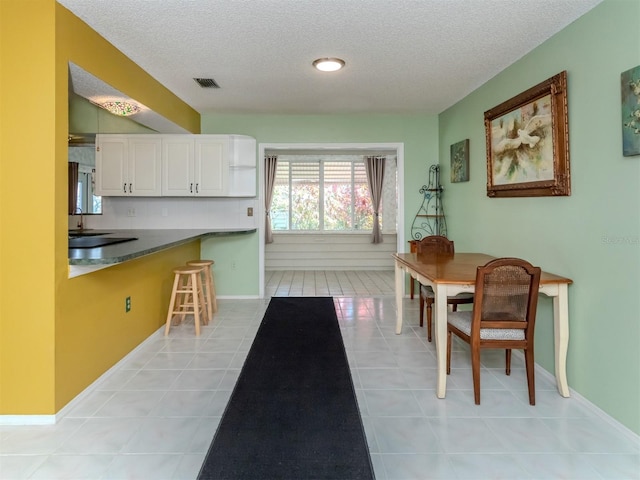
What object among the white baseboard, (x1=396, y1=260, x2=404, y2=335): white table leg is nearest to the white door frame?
(x1=396, y1=260, x2=404, y2=335): white table leg

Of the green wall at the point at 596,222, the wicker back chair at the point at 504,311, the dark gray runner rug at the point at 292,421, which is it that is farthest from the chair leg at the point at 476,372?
the dark gray runner rug at the point at 292,421

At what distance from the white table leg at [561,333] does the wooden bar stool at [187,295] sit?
9.36ft

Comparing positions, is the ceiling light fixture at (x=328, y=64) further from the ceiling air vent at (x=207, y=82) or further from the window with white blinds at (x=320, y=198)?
the window with white blinds at (x=320, y=198)

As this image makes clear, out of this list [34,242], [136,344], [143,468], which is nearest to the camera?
[143,468]

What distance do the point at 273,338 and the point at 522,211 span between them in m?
2.13

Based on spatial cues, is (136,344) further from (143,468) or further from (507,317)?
(507,317)

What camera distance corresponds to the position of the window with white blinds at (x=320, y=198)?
24.5 feet

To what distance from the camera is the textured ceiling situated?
2.12 m

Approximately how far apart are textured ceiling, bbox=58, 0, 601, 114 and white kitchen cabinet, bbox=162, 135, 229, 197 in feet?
1.75

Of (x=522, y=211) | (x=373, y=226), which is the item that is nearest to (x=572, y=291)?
(x=522, y=211)

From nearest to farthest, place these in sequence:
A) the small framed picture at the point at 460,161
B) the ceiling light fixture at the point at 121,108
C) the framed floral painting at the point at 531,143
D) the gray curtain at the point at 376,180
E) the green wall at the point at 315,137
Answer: the framed floral painting at the point at 531,143 → the ceiling light fixture at the point at 121,108 → the small framed picture at the point at 460,161 → the green wall at the point at 315,137 → the gray curtain at the point at 376,180

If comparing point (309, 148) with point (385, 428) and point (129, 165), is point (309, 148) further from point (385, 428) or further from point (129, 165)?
point (385, 428)

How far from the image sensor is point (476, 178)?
3594 millimetres

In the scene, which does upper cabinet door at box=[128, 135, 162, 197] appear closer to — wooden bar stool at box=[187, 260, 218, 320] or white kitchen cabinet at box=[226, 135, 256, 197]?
white kitchen cabinet at box=[226, 135, 256, 197]
